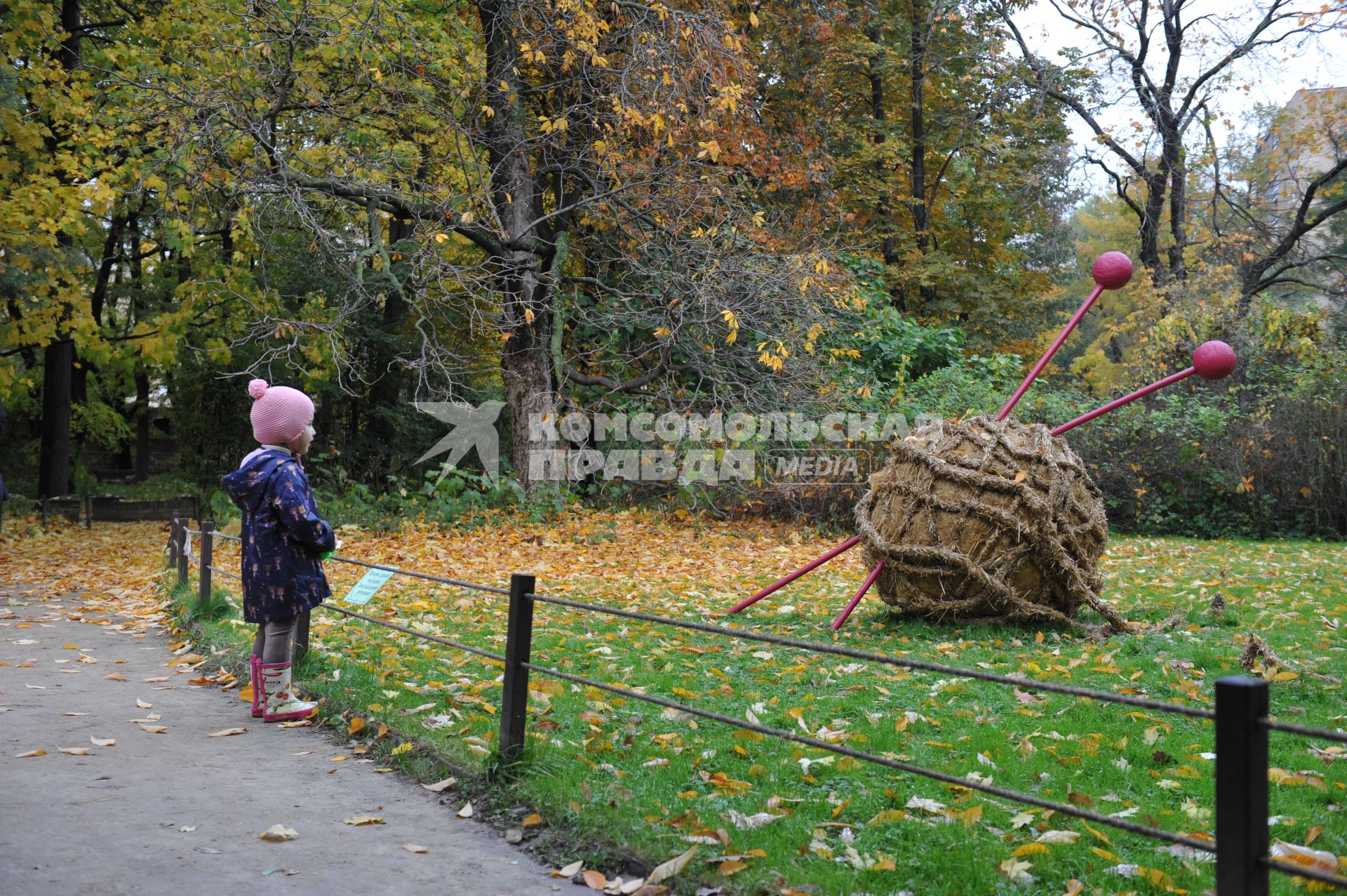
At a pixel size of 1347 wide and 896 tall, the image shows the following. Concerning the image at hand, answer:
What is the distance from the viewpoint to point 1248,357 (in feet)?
62.1

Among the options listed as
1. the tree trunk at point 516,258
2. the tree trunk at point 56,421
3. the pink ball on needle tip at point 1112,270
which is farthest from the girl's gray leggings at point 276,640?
the tree trunk at point 56,421

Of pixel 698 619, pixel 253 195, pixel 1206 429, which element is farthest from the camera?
pixel 1206 429

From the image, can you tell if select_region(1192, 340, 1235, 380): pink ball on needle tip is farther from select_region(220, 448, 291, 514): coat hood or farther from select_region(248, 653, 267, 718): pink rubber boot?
select_region(248, 653, 267, 718): pink rubber boot

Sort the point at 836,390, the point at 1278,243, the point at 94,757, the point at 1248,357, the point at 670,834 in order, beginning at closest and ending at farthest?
the point at 670,834
the point at 94,757
the point at 836,390
the point at 1248,357
the point at 1278,243

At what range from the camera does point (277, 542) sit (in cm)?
610

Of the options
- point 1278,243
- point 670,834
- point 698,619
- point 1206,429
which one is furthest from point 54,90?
point 1278,243

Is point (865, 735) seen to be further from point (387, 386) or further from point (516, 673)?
point (387, 386)

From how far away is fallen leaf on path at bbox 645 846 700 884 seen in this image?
3.64 metres

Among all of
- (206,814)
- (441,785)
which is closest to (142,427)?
(206,814)

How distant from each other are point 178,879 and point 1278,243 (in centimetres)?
2733

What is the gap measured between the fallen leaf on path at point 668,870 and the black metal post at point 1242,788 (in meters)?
1.77

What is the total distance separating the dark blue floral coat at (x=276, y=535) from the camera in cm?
599

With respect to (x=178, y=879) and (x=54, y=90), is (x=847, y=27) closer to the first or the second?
(x=54, y=90)

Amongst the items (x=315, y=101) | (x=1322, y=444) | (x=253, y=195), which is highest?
(x=315, y=101)
